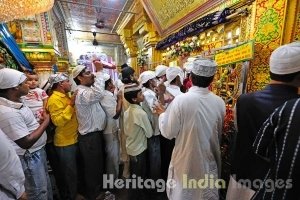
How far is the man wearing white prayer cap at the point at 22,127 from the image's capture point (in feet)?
4.39

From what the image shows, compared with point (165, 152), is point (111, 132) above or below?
above

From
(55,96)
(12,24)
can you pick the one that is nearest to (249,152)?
(55,96)

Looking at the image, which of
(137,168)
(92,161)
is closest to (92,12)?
(92,161)

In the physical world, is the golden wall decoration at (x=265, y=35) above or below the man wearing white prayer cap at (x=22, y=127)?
above

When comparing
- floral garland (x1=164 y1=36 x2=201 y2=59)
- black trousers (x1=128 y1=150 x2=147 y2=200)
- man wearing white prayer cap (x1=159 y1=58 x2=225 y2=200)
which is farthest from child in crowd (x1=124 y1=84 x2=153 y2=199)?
floral garland (x1=164 y1=36 x2=201 y2=59)

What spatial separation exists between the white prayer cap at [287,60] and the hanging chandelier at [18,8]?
2.92 metres

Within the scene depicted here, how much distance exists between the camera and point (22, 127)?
1.38 meters

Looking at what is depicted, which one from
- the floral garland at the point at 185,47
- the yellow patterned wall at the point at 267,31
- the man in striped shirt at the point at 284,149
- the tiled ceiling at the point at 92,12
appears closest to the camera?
the man in striped shirt at the point at 284,149

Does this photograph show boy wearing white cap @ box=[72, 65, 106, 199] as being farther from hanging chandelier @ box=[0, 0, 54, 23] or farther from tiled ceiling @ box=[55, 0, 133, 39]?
tiled ceiling @ box=[55, 0, 133, 39]

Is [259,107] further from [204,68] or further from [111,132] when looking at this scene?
[111,132]

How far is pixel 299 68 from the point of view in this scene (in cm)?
98

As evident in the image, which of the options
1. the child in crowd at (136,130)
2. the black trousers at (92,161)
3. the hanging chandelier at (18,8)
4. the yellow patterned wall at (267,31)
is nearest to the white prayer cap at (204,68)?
the child in crowd at (136,130)

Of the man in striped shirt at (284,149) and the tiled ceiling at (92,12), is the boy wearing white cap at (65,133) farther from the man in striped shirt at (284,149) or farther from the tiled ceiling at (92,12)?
the tiled ceiling at (92,12)

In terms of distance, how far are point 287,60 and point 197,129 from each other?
0.68 meters
